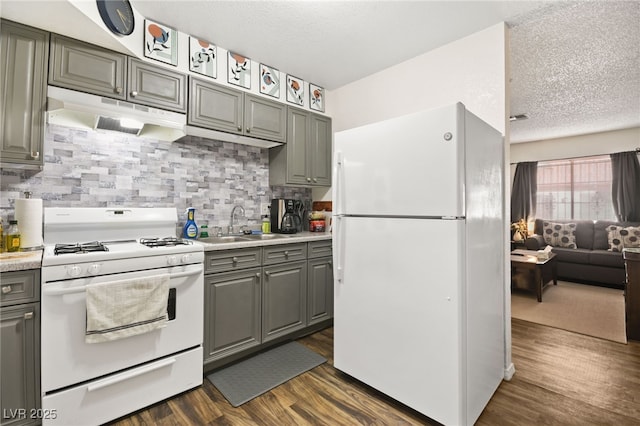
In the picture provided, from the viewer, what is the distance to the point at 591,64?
113 inches

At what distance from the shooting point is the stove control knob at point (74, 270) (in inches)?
60.6

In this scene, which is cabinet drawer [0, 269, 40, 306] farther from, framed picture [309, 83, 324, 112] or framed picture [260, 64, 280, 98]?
framed picture [309, 83, 324, 112]

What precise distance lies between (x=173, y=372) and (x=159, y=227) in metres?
1.05

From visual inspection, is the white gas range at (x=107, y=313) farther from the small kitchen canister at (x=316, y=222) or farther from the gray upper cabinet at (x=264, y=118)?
the small kitchen canister at (x=316, y=222)

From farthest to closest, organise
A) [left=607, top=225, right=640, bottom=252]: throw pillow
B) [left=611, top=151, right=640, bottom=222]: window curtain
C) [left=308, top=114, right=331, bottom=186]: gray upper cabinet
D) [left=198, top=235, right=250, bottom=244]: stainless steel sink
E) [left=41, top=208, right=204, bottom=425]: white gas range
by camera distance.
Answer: [left=611, top=151, right=640, bottom=222]: window curtain, [left=607, top=225, right=640, bottom=252]: throw pillow, [left=308, top=114, right=331, bottom=186]: gray upper cabinet, [left=198, top=235, right=250, bottom=244]: stainless steel sink, [left=41, top=208, right=204, bottom=425]: white gas range

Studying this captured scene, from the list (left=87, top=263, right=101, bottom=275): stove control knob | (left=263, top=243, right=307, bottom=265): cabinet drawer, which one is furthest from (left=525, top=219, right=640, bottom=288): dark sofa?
(left=87, top=263, right=101, bottom=275): stove control knob

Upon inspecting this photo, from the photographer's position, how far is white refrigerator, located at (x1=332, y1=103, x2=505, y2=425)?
5.13 ft

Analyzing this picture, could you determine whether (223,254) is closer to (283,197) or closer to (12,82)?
(283,197)

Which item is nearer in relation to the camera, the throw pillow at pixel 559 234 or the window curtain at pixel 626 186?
the window curtain at pixel 626 186

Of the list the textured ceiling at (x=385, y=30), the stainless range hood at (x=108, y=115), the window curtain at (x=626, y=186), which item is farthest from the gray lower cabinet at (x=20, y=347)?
the window curtain at (x=626, y=186)

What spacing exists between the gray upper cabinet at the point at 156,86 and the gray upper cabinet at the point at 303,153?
102 centimetres

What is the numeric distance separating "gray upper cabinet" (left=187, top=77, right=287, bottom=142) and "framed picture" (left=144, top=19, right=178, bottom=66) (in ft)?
0.71

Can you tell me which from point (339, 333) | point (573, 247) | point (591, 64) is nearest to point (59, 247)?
point (339, 333)

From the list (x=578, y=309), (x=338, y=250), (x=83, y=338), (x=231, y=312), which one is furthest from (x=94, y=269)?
(x=578, y=309)
